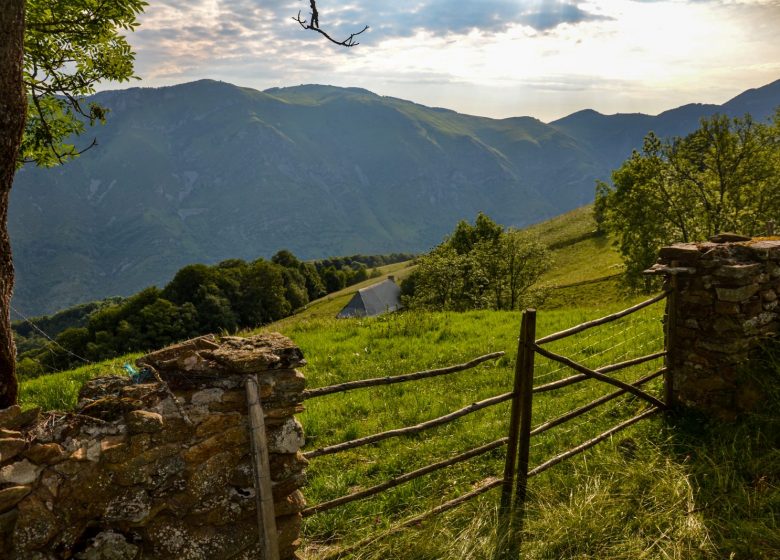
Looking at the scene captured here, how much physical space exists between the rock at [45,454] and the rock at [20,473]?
4 centimetres

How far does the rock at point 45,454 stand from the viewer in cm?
309

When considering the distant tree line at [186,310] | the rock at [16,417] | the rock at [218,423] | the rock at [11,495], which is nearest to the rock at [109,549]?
the rock at [11,495]

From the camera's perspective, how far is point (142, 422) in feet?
11.0

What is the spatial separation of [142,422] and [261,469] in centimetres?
96

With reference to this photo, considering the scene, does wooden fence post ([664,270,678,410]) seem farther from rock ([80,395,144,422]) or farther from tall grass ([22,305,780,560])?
rock ([80,395,144,422])

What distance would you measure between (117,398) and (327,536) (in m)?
3.25

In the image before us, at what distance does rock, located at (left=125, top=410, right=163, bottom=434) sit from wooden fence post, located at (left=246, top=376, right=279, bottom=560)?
0.64 metres

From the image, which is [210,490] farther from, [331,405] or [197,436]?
[331,405]

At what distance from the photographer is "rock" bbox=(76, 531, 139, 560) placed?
126 inches

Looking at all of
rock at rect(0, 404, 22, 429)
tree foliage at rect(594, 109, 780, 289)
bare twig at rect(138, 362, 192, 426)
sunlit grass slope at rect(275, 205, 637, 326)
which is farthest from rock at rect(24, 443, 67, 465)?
tree foliage at rect(594, 109, 780, 289)

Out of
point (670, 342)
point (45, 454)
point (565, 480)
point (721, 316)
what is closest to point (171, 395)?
point (45, 454)

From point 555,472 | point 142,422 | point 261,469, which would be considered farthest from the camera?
Answer: point 555,472

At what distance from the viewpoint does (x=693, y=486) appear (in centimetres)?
571

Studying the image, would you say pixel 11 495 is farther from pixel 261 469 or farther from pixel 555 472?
pixel 555 472
